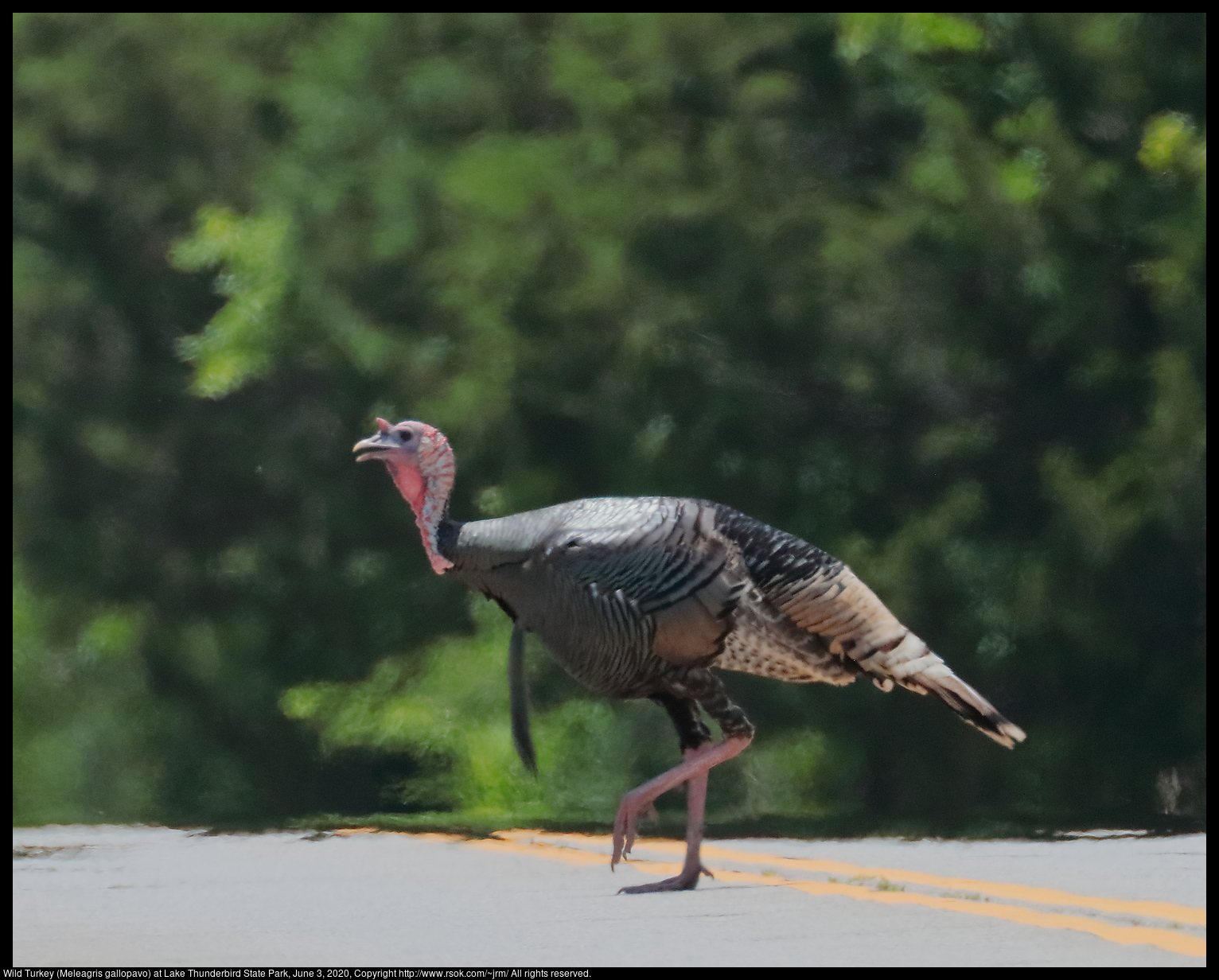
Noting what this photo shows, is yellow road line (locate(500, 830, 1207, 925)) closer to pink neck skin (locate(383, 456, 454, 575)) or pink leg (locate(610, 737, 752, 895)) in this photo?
pink leg (locate(610, 737, 752, 895))

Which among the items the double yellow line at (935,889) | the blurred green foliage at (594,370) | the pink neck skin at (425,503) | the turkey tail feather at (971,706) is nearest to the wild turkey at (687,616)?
the turkey tail feather at (971,706)

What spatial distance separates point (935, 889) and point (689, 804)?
1024mm

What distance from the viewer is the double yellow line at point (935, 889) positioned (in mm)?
6852

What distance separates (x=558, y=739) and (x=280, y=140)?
15.9ft

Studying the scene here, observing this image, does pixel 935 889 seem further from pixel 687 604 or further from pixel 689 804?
pixel 687 604

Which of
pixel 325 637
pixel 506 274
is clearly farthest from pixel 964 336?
pixel 325 637

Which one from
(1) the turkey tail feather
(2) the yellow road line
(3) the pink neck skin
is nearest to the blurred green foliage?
(2) the yellow road line

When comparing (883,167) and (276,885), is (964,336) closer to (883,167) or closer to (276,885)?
(883,167)

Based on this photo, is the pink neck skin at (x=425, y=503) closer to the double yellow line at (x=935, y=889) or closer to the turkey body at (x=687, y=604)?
the turkey body at (x=687, y=604)

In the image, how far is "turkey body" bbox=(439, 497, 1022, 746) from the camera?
8.25 m

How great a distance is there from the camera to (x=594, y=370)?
1359 centimetres

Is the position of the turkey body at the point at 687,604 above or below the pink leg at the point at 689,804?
above

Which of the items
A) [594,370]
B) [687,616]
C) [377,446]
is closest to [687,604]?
[687,616]

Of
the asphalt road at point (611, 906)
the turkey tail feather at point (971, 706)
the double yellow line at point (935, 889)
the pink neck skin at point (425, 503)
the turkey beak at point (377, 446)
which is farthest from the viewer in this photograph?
the turkey beak at point (377, 446)
